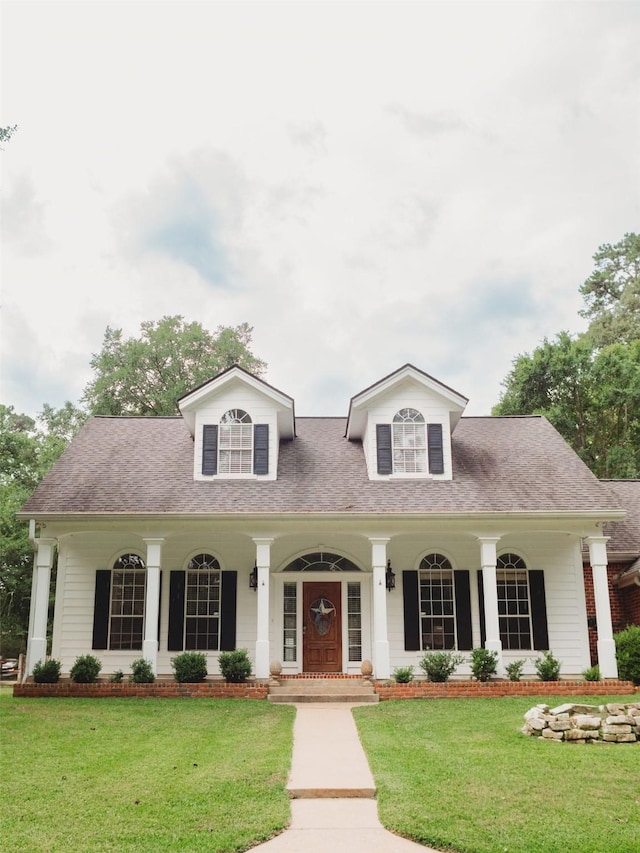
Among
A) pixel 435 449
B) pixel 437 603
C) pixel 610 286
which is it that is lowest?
pixel 437 603

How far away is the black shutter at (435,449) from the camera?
1655cm

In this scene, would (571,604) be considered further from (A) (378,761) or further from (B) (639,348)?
(B) (639,348)

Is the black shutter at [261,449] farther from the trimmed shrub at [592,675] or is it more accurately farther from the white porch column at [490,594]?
the trimmed shrub at [592,675]

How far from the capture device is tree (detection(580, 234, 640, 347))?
3791 cm

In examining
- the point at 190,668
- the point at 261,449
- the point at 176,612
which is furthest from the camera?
the point at 261,449

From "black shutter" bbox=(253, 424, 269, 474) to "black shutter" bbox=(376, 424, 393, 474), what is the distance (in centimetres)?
254

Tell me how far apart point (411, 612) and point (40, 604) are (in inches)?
307

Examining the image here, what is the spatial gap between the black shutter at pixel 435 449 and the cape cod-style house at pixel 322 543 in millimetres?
32

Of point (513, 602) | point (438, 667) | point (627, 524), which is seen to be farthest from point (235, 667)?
point (627, 524)

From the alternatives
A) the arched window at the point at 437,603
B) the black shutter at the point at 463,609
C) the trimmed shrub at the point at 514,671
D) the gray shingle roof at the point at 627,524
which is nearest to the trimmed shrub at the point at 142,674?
the arched window at the point at 437,603

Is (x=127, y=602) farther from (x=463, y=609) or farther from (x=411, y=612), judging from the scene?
(x=463, y=609)

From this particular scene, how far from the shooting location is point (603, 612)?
49.0ft

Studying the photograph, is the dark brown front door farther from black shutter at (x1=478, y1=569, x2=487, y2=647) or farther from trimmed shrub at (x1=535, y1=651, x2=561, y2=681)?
trimmed shrub at (x1=535, y1=651, x2=561, y2=681)

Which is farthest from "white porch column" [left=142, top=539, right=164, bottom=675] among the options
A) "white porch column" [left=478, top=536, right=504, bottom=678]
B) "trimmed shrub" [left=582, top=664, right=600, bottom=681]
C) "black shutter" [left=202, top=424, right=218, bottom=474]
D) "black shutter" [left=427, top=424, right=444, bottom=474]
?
"trimmed shrub" [left=582, top=664, right=600, bottom=681]
